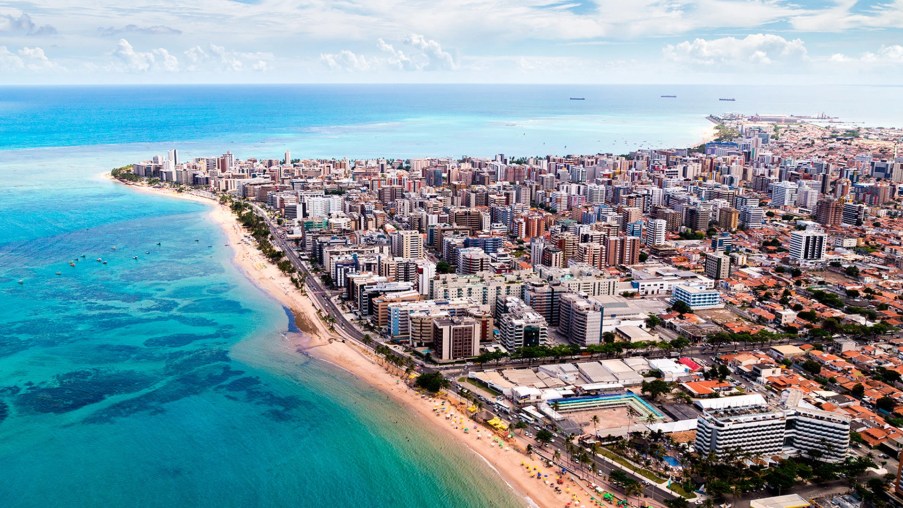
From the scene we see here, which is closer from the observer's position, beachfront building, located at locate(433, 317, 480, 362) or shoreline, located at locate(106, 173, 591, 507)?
shoreline, located at locate(106, 173, 591, 507)

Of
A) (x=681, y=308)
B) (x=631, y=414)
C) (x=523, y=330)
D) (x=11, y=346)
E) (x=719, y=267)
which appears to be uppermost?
(x=719, y=267)

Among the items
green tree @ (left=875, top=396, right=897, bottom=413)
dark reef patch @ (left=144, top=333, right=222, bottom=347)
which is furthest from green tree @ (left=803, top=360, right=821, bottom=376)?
dark reef patch @ (left=144, top=333, right=222, bottom=347)

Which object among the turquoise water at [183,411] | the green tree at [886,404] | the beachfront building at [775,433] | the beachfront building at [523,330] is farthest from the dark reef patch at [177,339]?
the green tree at [886,404]

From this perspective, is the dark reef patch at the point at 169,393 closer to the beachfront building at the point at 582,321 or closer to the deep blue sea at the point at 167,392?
the deep blue sea at the point at 167,392

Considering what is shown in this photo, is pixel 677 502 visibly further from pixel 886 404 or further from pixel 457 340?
pixel 457 340

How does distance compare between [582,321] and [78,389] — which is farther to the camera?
[582,321]

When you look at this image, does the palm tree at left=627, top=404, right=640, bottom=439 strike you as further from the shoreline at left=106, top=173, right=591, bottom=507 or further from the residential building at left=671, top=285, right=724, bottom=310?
the residential building at left=671, top=285, right=724, bottom=310

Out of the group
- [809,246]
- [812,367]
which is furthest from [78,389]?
[809,246]

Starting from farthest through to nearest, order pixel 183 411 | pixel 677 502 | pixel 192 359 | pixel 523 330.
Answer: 1. pixel 523 330
2. pixel 192 359
3. pixel 183 411
4. pixel 677 502

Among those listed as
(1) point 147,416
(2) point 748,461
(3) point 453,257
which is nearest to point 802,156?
(3) point 453,257
